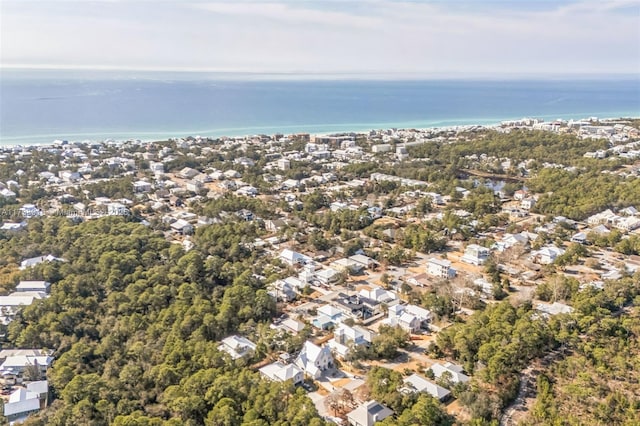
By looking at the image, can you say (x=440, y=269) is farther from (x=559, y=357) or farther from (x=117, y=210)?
(x=117, y=210)

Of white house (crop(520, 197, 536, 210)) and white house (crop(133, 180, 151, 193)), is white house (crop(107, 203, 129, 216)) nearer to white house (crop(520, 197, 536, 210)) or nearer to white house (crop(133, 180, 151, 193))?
white house (crop(133, 180, 151, 193))

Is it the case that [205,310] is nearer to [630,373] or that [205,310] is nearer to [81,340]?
[81,340]

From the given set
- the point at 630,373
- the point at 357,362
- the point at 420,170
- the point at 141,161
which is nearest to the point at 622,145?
the point at 420,170

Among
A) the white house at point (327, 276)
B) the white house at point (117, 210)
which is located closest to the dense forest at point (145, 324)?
the white house at point (327, 276)

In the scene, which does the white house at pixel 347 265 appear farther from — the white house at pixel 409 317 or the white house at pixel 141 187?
the white house at pixel 141 187

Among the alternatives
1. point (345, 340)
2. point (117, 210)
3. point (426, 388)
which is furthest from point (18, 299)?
point (426, 388)

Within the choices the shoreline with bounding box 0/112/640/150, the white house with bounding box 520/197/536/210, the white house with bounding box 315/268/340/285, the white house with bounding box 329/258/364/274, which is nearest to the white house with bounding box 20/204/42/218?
the white house with bounding box 315/268/340/285
